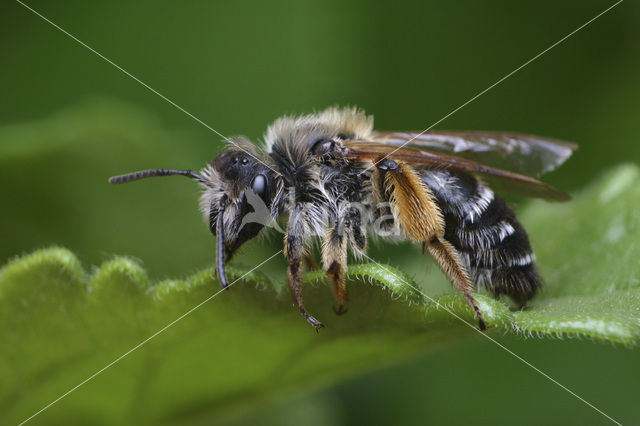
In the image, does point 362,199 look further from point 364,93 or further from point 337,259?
point 364,93

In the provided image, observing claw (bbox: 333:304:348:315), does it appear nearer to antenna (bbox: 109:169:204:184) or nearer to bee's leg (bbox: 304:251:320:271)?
bee's leg (bbox: 304:251:320:271)

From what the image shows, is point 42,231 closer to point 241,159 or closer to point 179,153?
point 179,153

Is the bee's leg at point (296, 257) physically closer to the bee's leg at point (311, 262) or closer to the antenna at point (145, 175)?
the bee's leg at point (311, 262)

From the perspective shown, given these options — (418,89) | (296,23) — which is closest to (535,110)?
(418,89)

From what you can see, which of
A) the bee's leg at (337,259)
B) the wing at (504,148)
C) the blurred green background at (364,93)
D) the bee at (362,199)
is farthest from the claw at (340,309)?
the wing at (504,148)

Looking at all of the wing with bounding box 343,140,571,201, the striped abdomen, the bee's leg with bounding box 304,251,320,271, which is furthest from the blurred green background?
the wing with bounding box 343,140,571,201
